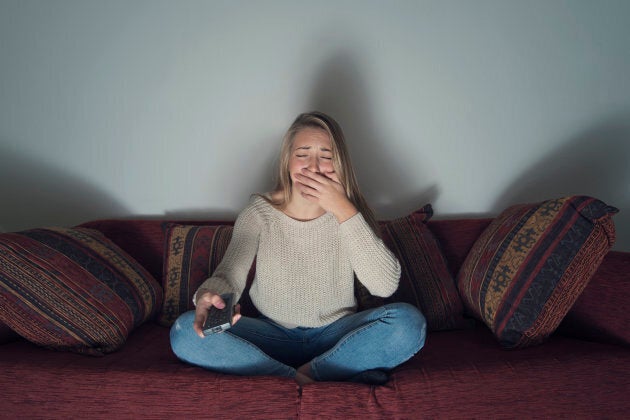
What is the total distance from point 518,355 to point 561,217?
42cm

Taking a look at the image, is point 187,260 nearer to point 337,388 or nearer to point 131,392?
point 131,392

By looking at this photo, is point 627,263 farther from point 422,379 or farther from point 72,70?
point 72,70

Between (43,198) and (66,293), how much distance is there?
812 mm

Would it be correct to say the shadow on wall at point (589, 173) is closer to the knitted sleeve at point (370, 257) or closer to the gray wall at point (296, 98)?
the gray wall at point (296, 98)

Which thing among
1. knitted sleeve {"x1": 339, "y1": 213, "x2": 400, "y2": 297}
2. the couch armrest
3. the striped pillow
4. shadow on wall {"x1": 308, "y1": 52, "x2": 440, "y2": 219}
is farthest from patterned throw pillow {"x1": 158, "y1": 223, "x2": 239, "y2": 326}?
the couch armrest

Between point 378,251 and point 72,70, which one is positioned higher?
point 72,70

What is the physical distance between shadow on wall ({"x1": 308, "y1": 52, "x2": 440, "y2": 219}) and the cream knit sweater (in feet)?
1.71

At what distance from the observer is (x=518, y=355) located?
105cm

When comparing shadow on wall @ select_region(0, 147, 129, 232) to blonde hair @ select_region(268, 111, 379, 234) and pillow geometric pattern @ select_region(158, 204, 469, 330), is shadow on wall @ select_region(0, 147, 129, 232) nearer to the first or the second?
pillow geometric pattern @ select_region(158, 204, 469, 330)

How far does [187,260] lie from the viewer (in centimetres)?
138

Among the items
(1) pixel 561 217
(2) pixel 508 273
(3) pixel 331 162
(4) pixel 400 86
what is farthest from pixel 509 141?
(3) pixel 331 162

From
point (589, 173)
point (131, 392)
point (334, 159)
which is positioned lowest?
point (131, 392)

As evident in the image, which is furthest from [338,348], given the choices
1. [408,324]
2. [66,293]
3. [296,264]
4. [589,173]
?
[589,173]

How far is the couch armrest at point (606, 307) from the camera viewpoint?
1087 millimetres
